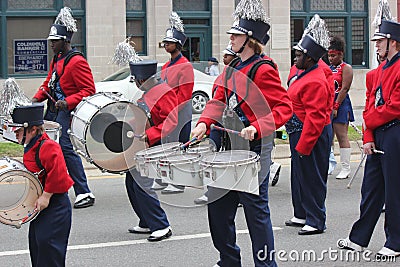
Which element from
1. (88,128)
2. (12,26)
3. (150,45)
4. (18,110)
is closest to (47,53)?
(12,26)

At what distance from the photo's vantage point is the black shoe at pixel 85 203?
382 inches

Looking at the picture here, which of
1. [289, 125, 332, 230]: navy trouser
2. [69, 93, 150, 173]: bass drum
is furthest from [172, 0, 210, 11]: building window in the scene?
[69, 93, 150, 173]: bass drum

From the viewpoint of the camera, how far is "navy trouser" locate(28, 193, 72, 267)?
19.3 ft

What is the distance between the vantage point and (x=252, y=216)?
6.20 metres

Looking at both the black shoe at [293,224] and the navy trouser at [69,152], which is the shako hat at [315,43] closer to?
the black shoe at [293,224]

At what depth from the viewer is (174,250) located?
764cm

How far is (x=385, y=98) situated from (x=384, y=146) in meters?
0.41

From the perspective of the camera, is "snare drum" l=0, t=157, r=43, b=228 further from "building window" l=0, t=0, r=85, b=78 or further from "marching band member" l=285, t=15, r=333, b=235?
"building window" l=0, t=0, r=85, b=78

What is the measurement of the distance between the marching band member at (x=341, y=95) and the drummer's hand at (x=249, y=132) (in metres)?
4.84

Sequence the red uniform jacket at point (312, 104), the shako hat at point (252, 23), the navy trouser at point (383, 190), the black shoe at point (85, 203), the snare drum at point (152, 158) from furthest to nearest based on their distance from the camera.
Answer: the black shoe at point (85, 203), the red uniform jacket at point (312, 104), the navy trouser at point (383, 190), the shako hat at point (252, 23), the snare drum at point (152, 158)

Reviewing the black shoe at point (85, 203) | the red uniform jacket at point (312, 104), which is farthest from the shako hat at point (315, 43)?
the black shoe at point (85, 203)

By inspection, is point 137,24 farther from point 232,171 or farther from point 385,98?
point 232,171

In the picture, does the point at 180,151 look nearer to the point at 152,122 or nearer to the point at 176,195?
the point at 176,195

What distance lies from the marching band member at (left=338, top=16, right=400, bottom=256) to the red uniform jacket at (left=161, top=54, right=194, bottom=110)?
214cm
